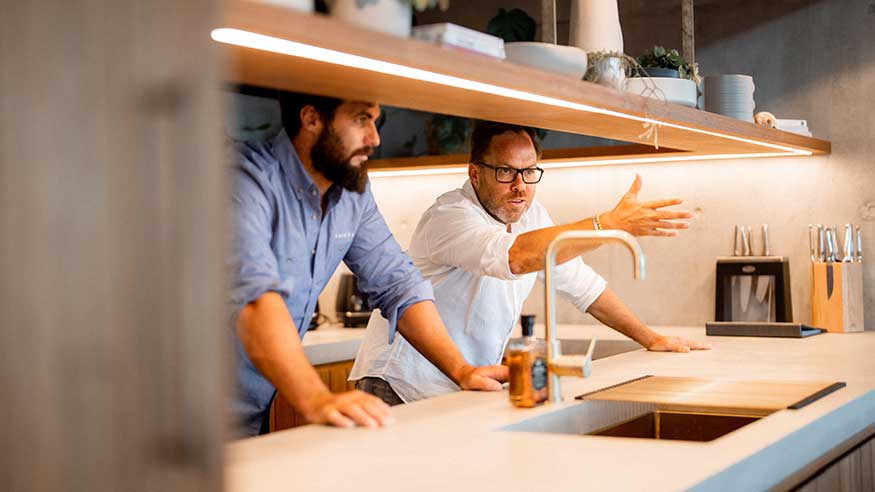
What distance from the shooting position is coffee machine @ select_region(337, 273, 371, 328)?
4547 mm

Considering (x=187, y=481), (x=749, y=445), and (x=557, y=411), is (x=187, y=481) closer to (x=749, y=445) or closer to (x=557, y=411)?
(x=749, y=445)

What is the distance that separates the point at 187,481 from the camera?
57 centimetres

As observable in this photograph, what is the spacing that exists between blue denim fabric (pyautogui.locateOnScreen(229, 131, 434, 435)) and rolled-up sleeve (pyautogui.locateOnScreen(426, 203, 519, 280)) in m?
0.17

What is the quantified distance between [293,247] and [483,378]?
0.52m

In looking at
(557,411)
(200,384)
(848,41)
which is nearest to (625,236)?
(557,411)

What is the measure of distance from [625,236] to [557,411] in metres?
0.37

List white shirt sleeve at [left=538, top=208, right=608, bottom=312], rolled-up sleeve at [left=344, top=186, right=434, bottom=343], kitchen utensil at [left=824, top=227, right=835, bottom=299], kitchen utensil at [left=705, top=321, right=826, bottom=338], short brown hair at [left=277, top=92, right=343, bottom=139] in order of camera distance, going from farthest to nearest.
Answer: kitchen utensil at [left=824, top=227, right=835, bottom=299]
kitchen utensil at [left=705, top=321, right=826, bottom=338]
white shirt sleeve at [left=538, top=208, right=608, bottom=312]
rolled-up sleeve at [left=344, top=186, right=434, bottom=343]
short brown hair at [left=277, top=92, right=343, bottom=139]

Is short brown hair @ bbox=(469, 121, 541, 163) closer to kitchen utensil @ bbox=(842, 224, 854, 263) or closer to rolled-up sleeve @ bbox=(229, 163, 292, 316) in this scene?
rolled-up sleeve @ bbox=(229, 163, 292, 316)

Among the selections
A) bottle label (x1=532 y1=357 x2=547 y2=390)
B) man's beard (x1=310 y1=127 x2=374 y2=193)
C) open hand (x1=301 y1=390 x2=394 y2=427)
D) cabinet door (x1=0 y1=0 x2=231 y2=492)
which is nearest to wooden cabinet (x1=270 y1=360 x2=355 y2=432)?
man's beard (x1=310 y1=127 x2=374 y2=193)

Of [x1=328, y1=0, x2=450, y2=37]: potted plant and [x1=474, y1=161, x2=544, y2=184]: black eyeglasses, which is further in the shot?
[x1=474, y1=161, x2=544, y2=184]: black eyeglasses

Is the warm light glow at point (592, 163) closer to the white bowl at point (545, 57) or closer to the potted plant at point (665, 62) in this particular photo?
the potted plant at point (665, 62)

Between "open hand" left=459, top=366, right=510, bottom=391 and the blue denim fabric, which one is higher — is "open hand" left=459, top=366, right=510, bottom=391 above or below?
below

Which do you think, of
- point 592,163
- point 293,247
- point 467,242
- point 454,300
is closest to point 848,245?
point 592,163

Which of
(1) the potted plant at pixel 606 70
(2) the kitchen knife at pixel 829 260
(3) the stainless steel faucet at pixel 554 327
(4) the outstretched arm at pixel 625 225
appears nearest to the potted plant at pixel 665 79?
(1) the potted plant at pixel 606 70
